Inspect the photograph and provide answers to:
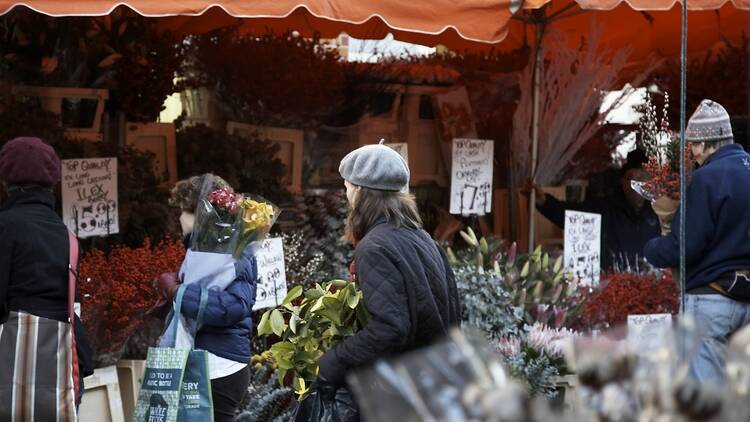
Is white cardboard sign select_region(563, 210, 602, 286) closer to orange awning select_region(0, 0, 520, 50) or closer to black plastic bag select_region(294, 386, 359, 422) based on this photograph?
orange awning select_region(0, 0, 520, 50)

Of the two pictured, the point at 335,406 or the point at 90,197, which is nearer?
the point at 335,406

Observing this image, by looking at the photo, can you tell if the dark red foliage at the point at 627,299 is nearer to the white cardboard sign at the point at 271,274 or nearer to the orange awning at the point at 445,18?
the orange awning at the point at 445,18

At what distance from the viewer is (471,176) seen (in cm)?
621

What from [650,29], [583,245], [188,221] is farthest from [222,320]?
[650,29]

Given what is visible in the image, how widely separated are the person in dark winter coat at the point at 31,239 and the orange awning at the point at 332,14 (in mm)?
768

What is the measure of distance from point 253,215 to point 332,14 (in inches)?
39.7

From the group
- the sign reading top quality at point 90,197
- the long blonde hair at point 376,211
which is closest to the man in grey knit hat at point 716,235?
the long blonde hair at point 376,211

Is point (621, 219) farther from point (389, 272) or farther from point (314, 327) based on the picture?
point (389, 272)

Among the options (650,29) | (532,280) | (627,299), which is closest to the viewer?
(532,280)

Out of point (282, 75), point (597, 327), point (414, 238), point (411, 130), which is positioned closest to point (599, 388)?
point (414, 238)

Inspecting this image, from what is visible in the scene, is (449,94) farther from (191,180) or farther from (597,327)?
(191,180)

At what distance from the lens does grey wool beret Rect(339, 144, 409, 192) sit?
3184mm

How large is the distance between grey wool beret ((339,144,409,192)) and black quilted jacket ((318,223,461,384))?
0.40 feet

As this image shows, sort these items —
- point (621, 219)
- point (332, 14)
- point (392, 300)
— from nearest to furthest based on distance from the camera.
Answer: point (392, 300) < point (332, 14) < point (621, 219)
